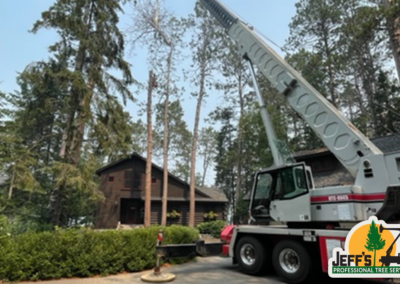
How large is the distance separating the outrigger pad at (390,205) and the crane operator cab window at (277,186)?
59.8 inches

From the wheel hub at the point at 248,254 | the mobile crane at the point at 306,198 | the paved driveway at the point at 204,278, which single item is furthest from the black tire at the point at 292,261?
the wheel hub at the point at 248,254

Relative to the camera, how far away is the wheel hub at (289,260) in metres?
6.56

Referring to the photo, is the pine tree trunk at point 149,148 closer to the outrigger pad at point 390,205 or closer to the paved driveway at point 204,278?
the paved driveway at point 204,278

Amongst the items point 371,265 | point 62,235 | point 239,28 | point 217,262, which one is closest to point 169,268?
point 217,262

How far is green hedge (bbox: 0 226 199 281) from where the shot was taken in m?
6.24

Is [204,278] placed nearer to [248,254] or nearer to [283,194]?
[248,254]

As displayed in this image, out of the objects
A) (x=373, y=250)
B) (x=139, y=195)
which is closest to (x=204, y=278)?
(x=373, y=250)

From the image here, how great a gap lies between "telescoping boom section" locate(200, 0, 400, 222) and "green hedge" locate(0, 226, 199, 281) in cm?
334

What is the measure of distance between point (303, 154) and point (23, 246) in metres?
15.2

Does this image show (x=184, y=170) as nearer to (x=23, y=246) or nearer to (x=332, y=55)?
(x=332, y=55)

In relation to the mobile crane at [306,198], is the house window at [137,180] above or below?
above

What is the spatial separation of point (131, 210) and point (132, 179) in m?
2.80

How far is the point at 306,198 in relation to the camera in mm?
6426

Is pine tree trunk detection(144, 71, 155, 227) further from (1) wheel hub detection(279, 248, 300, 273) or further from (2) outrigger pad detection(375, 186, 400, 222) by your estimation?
(2) outrigger pad detection(375, 186, 400, 222)
